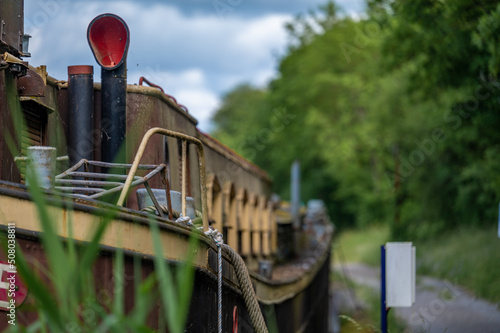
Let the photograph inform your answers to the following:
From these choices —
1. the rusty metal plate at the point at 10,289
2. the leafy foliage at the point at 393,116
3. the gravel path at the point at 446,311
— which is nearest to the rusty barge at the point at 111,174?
the rusty metal plate at the point at 10,289

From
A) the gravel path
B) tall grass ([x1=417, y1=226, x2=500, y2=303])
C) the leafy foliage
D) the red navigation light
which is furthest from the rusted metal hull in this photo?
tall grass ([x1=417, y1=226, x2=500, y2=303])

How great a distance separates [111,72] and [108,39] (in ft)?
0.91

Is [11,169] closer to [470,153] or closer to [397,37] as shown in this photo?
[397,37]

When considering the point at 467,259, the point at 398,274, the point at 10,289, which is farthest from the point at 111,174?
the point at 467,259

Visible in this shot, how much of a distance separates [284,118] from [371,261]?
18131 mm

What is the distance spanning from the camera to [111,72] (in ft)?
22.9

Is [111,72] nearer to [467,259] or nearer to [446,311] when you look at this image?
[446,311]

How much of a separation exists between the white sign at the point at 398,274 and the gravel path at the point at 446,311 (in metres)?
0.31

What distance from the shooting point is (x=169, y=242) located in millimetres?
5258

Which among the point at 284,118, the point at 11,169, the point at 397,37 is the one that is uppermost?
the point at 284,118

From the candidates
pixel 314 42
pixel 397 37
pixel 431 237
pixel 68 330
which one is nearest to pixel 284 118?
pixel 314 42

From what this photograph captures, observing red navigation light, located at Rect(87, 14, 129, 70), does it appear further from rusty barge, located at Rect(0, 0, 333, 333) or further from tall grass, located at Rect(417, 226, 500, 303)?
tall grass, located at Rect(417, 226, 500, 303)

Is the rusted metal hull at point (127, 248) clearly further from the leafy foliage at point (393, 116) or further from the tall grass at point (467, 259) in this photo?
the tall grass at point (467, 259)

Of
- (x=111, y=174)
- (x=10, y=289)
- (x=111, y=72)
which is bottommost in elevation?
(x=10, y=289)
